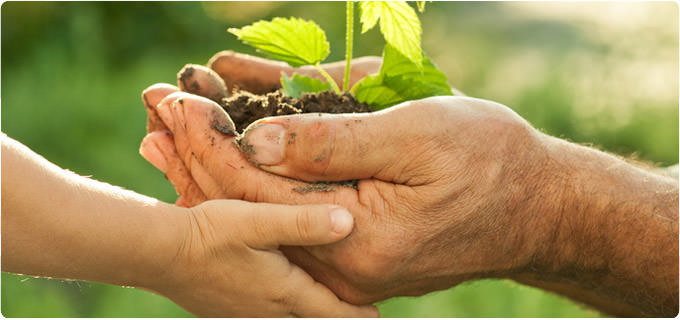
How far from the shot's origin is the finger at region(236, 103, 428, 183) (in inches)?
53.2

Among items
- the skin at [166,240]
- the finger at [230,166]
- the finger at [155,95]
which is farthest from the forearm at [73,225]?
the finger at [155,95]

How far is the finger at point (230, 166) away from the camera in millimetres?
1438

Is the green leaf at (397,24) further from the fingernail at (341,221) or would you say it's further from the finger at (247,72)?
the finger at (247,72)

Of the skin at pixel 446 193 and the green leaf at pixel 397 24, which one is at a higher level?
the green leaf at pixel 397 24

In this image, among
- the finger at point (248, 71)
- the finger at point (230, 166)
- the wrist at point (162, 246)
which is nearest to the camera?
the wrist at point (162, 246)

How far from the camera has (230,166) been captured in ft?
4.75

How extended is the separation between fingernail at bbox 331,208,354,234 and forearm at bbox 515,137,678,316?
530mm

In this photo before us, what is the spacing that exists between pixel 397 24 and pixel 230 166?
0.50 metres

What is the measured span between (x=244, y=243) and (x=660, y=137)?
385 centimetres

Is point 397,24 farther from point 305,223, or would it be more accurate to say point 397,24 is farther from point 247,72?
point 247,72

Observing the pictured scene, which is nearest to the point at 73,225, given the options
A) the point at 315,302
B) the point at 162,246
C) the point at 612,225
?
the point at 162,246

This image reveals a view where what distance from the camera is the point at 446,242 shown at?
1.51 meters

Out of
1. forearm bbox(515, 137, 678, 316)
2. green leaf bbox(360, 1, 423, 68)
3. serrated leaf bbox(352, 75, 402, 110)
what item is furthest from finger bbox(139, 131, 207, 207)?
forearm bbox(515, 137, 678, 316)

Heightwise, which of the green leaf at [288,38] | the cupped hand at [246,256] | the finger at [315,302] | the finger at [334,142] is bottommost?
the finger at [315,302]
